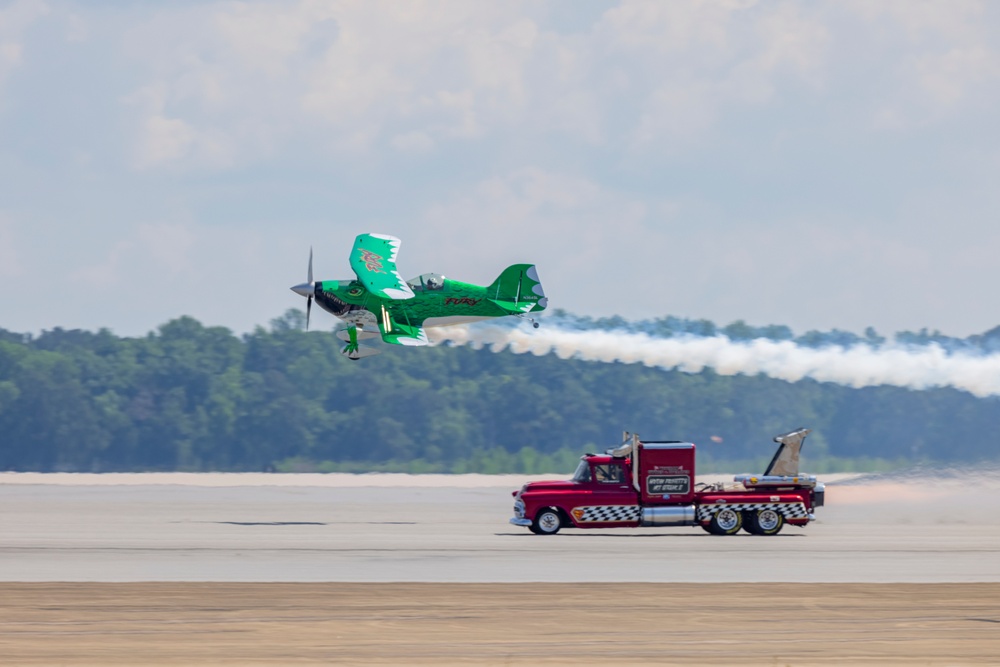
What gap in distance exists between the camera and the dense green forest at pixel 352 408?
4454 inches

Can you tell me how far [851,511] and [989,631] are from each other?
3435cm

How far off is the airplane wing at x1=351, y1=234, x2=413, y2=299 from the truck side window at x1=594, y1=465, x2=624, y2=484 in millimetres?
15832

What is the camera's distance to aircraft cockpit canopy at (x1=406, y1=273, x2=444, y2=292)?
57.6 metres

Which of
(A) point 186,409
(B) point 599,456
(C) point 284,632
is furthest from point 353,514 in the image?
(A) point 186,409

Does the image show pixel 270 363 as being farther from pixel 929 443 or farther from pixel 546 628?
pixel 546 628

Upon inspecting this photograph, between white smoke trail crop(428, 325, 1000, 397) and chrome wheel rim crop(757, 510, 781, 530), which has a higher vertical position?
white smoke trail crop(428, 325, 1000, 397)

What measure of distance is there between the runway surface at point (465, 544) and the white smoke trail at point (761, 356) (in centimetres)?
454

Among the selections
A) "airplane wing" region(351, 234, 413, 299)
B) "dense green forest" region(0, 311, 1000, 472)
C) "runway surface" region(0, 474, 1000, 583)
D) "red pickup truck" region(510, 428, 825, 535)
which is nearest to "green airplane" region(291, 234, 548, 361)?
"airplane wing" region(351, 234, 413, 299)

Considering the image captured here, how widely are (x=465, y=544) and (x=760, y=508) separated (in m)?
8.47

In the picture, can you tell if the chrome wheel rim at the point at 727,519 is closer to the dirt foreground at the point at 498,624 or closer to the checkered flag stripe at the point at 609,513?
the checkered flag stripe at the point at 609,513

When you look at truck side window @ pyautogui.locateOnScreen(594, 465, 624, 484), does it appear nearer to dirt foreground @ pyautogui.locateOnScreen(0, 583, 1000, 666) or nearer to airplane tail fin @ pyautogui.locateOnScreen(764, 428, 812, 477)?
airplane tail fin @ pyautogui.locateOnScreen(764, 428, 812, 477)

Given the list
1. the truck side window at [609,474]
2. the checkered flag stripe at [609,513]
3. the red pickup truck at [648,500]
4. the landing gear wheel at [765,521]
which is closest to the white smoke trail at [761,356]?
the red pickup truck at [648,500]

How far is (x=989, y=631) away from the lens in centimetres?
2547

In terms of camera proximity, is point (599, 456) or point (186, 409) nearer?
point (599, 456)
